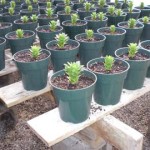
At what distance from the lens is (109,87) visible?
5.07ft

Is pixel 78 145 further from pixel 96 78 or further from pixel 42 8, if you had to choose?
pixel 42 8

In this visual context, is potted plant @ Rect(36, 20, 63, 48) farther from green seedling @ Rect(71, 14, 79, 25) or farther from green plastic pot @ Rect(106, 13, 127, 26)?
green plastic pot @ Rect(106, 13, 127, 26)

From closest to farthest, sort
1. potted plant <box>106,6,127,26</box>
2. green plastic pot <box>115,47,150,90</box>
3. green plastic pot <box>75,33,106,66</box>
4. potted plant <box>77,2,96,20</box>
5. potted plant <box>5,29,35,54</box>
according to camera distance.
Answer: green plastic pot <box>115,47,150,90</box> < green plastic pot <box>75,33,106,66</box> < potted plant <box>5,29,35,54</box> < potted plant <box>106,6,127,26</box> < potted plant <box>77,2,96,20</box>

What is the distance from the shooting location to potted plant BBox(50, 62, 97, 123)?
1.36m

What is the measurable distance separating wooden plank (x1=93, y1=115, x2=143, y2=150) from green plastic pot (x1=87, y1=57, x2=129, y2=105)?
114 mm

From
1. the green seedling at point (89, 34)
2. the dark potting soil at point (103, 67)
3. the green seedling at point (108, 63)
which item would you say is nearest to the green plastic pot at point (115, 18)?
the green seedling at point (89, 34)

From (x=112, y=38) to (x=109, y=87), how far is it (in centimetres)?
76

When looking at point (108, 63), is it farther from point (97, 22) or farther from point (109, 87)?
point (97, 22)

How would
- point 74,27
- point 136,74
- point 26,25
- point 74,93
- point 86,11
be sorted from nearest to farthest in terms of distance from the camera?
point 74,93 < point 136,74 < point 74,27 < point 26,25 < point 86,11

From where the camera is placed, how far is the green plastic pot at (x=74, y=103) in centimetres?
136

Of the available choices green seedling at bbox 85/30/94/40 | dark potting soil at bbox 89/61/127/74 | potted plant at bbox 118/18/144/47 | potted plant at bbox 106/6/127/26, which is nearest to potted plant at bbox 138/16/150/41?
potted plant at bbox 118/18/144/47

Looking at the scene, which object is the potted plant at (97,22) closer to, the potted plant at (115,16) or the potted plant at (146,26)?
the potted plant at (115,16)

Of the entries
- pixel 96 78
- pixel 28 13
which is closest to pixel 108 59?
pixel 96 78

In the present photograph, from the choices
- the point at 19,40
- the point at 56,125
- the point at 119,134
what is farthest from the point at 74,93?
A: the point at 19,40
